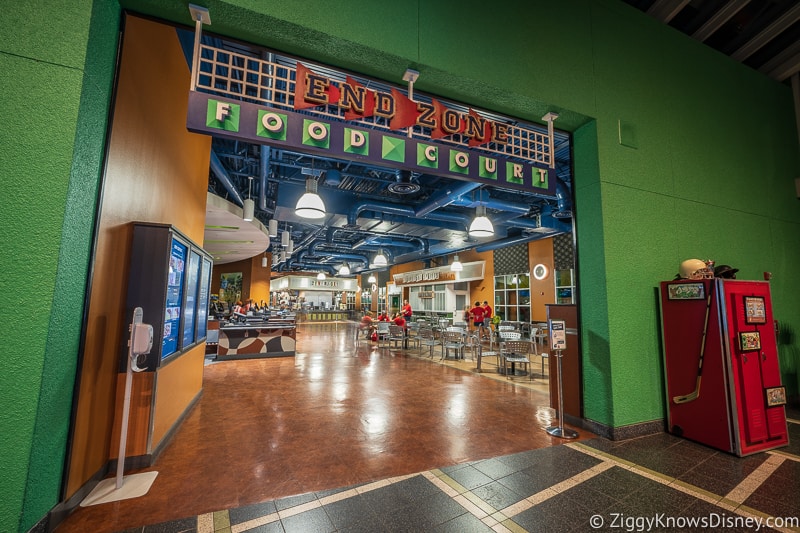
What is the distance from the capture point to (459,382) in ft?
18.3

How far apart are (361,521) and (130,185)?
9.50ft

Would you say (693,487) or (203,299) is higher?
(203,299)

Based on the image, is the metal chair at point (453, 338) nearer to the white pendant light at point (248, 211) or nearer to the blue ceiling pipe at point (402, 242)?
the white pendant light at point (248, 211)

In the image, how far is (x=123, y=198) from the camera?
96.5 inches

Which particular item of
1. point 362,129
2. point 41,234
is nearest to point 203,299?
point 41,234

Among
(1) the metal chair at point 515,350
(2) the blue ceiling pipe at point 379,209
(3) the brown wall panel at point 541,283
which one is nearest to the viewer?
(1) the metal chair at point 515,350

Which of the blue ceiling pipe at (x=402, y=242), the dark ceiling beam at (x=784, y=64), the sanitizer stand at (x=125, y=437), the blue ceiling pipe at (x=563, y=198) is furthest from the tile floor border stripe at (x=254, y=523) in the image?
the blue ceiling pipe at (x=402, y=242)

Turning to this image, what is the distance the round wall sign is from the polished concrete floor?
6.59 metres

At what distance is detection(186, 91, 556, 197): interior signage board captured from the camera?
6.89 feet

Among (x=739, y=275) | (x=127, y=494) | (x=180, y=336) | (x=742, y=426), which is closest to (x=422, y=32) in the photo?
(x=180, y=336)

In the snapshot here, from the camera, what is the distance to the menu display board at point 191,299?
10.9 feet

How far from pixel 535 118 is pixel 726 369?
3.01m

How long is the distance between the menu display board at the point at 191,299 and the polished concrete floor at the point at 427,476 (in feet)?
3.21

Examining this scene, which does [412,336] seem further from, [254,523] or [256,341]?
[254,523]
